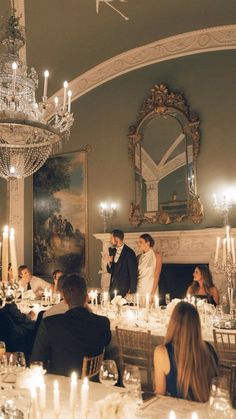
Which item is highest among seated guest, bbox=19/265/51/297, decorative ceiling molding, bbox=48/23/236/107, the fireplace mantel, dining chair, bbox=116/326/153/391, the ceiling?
the ceiling

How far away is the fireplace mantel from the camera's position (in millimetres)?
8117

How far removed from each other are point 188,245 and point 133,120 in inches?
117

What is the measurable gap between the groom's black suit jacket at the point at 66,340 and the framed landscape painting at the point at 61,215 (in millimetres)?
6573

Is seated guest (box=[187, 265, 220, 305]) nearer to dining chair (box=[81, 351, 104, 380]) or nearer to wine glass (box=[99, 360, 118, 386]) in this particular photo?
dining chair (box=[81, 351, 104, 380])

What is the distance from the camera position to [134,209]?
9.20m

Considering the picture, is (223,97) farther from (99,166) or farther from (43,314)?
(43,314)

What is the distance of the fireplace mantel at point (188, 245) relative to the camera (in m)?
8.12

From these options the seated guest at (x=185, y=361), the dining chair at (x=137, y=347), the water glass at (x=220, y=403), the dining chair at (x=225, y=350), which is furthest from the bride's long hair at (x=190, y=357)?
the dining chair at (x=137, y=347)

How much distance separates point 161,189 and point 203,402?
6.58m

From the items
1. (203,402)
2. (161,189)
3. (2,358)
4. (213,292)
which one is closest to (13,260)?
(2,358)

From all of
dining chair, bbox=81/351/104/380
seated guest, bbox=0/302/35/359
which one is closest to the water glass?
dining chair, bbox=81/351/104/380

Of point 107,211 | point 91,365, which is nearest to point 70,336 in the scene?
point 91,365

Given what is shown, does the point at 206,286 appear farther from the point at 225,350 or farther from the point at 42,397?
the point at 42,397

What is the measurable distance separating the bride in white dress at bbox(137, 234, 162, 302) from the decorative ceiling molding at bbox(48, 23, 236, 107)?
3940 mm
